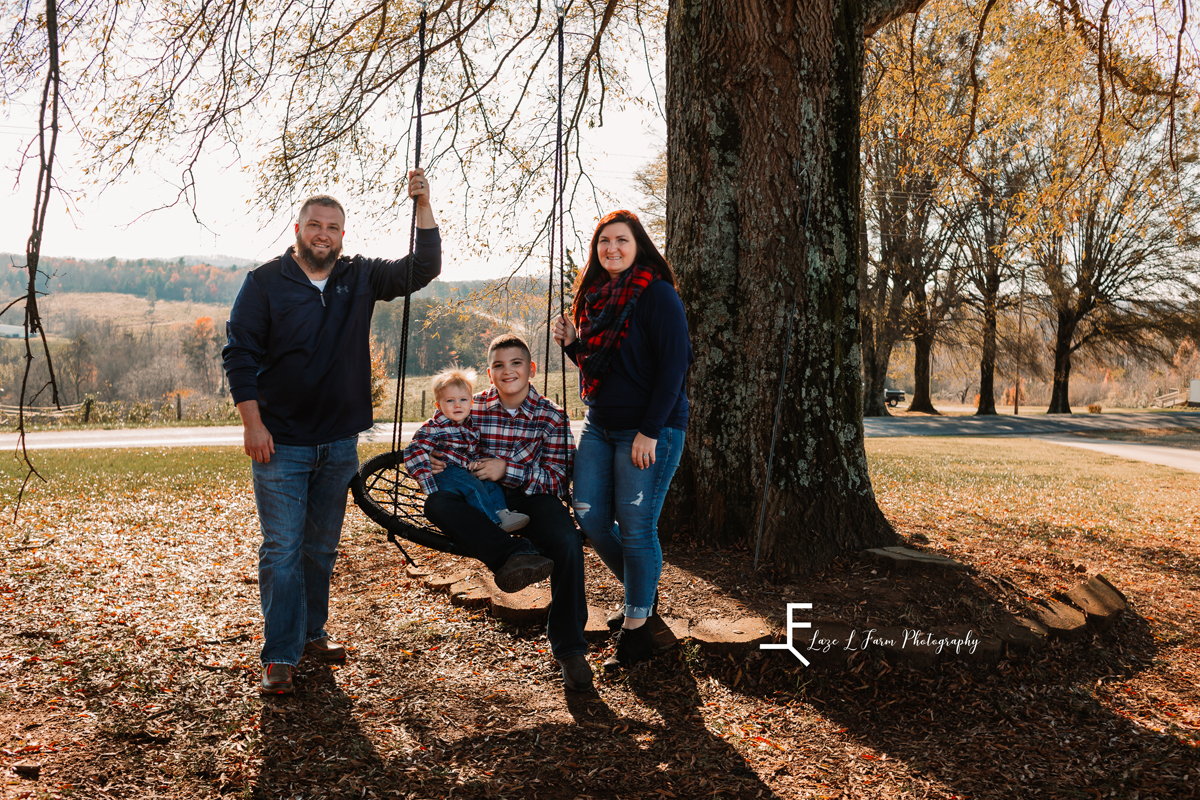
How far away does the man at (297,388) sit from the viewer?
2.80 m

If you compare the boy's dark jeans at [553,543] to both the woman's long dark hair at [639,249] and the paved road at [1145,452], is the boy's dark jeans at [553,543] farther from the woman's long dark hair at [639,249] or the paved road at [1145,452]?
the paved road at [1145,452]

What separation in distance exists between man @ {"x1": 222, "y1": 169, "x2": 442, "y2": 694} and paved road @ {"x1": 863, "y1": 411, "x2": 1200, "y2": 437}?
53.5ft

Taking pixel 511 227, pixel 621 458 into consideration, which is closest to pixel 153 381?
pixel 511 227

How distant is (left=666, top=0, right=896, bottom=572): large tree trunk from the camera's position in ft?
12.3

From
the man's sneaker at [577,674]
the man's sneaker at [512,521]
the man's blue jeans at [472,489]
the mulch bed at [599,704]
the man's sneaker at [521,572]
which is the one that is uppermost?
the man's blue jeans at [472,489]

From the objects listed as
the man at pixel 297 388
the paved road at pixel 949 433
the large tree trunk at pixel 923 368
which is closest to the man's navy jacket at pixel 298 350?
the man at pixel 297 388

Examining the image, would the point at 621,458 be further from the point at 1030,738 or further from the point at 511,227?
the point at 511,227

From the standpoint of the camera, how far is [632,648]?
306 cm

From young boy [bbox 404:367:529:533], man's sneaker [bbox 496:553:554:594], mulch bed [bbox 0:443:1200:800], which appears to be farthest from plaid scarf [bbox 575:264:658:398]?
mulch bed [bbox 0:443:1200:800]

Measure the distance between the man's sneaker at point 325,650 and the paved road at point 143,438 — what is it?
33.9ft

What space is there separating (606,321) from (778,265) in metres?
1.23

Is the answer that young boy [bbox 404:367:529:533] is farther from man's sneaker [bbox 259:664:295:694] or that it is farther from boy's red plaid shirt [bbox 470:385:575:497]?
man's sneaker [bbox 259:664:295:694]

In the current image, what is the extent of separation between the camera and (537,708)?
2.80 m

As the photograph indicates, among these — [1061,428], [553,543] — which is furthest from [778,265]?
[1061,428]
